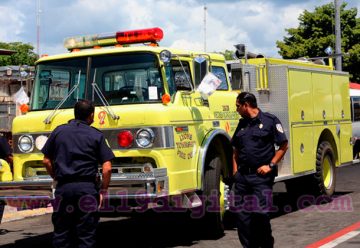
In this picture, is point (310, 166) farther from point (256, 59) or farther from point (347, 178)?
point (347, 178)

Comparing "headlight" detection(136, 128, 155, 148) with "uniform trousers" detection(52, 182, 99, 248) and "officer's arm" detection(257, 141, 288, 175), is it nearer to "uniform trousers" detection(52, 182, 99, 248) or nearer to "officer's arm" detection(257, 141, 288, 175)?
"officer's arm" detection(257, 141, 288, 175)

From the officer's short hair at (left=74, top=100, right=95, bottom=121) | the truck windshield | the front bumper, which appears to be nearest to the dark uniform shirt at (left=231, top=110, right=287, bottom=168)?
the front bumper

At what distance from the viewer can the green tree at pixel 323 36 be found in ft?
130

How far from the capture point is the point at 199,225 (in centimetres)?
854

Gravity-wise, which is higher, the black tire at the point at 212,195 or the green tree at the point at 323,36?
the green tree at the point at 323,36

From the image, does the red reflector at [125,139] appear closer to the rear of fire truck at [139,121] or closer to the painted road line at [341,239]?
the rear of fire truck at [139,121]

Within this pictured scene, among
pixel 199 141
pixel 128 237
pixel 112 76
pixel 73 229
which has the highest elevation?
pixel 112 76

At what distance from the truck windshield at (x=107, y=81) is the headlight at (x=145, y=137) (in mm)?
506

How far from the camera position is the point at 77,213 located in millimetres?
5652

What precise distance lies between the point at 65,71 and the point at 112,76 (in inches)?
28.3

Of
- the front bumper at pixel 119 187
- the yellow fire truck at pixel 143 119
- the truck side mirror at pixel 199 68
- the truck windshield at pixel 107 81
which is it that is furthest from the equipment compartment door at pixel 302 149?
the front bumper at pixel 119 187

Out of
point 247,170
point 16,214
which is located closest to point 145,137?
point 247,170

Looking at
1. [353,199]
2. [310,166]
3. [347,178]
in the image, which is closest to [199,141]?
[310,166]

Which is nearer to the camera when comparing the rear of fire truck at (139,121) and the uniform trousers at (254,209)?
the uniform trousers at (254,209)
